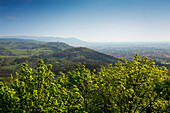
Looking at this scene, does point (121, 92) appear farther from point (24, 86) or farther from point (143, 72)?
point (24, 86)

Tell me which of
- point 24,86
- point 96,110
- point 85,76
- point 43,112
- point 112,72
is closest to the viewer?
point 43,112

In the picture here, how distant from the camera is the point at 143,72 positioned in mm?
19469

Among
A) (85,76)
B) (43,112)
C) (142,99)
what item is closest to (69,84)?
(85,76)

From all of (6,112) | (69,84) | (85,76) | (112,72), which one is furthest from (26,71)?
(112,72)

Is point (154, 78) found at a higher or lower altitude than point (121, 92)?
higher

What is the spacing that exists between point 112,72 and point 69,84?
28.4 ft

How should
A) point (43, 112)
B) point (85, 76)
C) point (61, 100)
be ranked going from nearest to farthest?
point (43, 112) → point (61, 100) → point (85, 76)

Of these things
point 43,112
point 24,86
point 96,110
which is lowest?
point 96,110

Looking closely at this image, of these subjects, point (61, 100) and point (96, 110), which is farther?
point (96, 110)

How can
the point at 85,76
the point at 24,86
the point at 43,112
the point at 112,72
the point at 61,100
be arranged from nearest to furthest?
1. the point at 43,112
2. the point at 61,100
3. the point at 24,86
4. the point at 112,72
5. the point at 85,76

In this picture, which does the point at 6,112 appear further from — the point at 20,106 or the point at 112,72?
the point at 112,72

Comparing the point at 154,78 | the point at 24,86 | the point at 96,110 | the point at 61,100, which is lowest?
the point at 96,110

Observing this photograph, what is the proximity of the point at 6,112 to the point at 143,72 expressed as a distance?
22324mm

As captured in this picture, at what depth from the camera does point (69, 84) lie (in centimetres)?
2411
